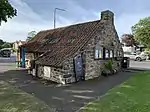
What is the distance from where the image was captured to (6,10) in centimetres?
1508

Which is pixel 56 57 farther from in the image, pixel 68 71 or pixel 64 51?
pixel 68 71

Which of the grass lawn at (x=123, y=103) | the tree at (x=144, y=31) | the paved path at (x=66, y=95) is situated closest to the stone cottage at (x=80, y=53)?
the paved path at (x=66, y=95)

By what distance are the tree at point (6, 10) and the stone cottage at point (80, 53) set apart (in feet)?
14.8

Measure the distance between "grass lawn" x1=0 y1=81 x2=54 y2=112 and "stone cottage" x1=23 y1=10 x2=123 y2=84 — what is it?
3879mm

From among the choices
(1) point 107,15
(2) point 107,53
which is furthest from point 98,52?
(1) point 107,15

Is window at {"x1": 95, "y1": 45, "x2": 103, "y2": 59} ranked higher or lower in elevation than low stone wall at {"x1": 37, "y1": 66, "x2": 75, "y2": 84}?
higher

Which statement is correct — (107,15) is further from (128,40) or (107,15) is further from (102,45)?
(128,40)

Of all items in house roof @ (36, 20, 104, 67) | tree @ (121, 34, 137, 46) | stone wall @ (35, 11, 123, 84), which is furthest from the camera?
tree @ (121, 34, 137, 46)

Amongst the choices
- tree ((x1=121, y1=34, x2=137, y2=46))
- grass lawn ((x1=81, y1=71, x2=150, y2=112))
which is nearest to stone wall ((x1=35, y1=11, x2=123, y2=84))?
grass lawn ((x1=81, y1=71, x2=150, y2=112))

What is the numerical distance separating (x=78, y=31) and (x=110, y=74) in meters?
5.28

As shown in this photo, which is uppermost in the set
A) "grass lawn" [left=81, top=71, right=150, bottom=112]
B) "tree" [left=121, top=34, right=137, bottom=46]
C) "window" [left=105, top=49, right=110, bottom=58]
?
"tree" [left=121, top=34, right=137, bottom=46]

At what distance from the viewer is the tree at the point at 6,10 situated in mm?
14388

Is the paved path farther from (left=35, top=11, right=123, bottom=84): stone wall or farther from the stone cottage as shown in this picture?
the stone cottage

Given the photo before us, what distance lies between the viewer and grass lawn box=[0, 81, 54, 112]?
7593 millimetres
